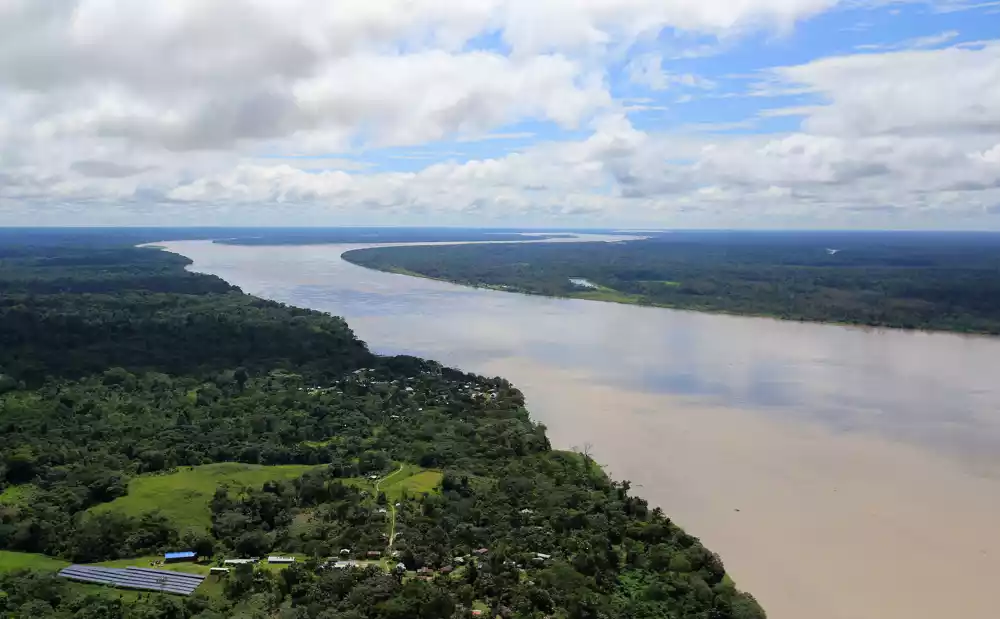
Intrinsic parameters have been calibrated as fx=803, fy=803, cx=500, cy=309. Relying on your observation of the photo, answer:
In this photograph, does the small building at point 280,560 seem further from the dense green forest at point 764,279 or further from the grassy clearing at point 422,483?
the dense green forest at point 764,279

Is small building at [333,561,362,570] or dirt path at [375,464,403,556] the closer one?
small building at [333,561,362,570]

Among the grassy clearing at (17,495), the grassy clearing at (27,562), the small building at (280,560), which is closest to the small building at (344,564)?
the small building at (280,560)

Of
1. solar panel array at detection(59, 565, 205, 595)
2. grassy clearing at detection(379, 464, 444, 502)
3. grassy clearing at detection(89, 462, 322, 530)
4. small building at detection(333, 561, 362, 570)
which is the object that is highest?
grassy clearing at detection(379, 464, 444, 502)

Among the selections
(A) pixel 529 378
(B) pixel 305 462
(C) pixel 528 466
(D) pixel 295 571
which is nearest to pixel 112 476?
(B) pixel 305 462

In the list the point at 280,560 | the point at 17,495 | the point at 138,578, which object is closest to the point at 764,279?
the point at 280,560

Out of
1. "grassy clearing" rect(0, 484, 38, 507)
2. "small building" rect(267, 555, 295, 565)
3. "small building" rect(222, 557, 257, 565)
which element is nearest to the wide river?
"small building" rect(267, 555, 295, 565)

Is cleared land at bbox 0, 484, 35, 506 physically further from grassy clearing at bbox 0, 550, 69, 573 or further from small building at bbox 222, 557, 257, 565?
small building at bbox 222, 557, 257, 565

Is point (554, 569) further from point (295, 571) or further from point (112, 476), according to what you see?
point (112, 476)
